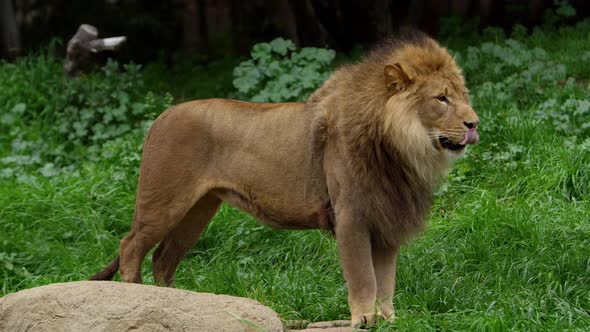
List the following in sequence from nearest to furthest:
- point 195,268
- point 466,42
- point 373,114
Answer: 1. point 373,114
2. point 195,268
3. point 466,42

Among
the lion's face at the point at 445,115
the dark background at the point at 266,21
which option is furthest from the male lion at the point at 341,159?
the dark background at the point at 266,21

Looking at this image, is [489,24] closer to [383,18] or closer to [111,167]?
[383,18]

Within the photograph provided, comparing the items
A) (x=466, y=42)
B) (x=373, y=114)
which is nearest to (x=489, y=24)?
(x=466, y=42)

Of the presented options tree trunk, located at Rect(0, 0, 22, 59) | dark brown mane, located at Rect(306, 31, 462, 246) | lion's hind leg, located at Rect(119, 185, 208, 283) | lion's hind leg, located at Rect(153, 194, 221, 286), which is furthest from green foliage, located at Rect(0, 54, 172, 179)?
dark brown mane, located at Rect(306, 31, 462, 246)

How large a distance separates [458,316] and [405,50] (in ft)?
4.37

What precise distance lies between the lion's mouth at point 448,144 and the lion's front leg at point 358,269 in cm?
55

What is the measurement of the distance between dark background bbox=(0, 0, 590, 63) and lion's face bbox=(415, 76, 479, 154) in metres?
5.49

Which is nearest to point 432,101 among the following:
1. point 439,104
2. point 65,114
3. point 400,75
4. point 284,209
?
point 439,104

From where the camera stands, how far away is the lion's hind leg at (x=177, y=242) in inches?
227

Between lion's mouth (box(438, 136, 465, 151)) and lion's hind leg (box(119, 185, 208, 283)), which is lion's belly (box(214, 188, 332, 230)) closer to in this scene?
lion's hind leg (box(119, 185, 208, 283))

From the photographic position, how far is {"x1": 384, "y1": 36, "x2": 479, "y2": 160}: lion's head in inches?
183

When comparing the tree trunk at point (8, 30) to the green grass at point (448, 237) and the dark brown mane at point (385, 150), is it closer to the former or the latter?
the green grass at point (448, 237)

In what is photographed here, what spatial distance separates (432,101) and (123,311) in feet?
5.65

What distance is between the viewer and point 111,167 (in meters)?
7.65
